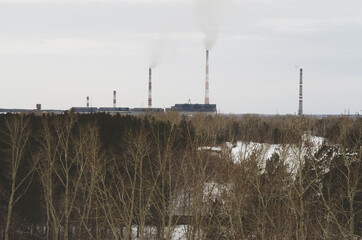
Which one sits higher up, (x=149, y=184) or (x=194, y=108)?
(x=194, y=108)

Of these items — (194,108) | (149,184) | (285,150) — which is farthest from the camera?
(194,108)

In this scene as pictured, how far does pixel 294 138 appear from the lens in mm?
24562

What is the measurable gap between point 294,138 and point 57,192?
18329mm

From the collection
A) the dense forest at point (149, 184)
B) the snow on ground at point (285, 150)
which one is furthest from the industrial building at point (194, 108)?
the snow on ground at point (285, 150)

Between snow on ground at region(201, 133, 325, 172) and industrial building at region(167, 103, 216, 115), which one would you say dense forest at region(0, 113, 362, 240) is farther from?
industrial building at region(167, 103, 216, 115)

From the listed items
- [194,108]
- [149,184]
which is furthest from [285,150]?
[194,108]

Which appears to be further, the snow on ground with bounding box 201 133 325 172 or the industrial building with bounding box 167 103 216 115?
the industrial building with bounding box 167 103 216 115

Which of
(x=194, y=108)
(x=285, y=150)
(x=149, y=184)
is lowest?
(x=149, y=184)

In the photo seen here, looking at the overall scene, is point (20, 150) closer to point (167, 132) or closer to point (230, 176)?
point (167, 132)

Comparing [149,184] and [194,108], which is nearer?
[149,184]

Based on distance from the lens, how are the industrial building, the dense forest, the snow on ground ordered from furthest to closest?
1. the industrial building
2. the snow on ground
3. the dense forest

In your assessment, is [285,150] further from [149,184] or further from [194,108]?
[194,108]

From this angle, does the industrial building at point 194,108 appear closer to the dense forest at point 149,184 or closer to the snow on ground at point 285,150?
the dense forest at point 149,184

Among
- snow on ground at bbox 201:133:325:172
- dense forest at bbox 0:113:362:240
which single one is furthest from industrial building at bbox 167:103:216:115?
snow on ground at bbox 201:133:325:172
